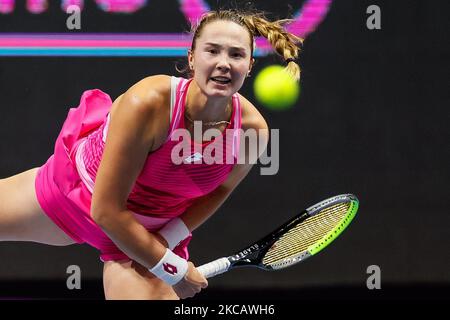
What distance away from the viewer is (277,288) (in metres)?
3.92

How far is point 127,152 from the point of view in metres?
2.15

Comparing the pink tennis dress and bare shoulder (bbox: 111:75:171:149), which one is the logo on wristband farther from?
bare shoulder (bbox: 111:75:171:149)

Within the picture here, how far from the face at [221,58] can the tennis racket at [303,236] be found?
729mm

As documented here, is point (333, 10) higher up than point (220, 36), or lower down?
higher up

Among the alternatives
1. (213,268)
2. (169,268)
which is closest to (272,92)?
(213,268)

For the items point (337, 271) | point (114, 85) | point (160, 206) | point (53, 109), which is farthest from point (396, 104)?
point (160, 206)

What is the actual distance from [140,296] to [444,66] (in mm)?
2078

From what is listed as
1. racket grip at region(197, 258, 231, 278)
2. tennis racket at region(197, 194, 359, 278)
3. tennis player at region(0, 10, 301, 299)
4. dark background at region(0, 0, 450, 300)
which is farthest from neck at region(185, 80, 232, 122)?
dark background at region(0, 0, 450, 300)

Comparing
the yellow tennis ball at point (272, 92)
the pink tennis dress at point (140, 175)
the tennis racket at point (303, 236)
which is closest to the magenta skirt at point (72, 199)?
the pink tennis dress at point (140, 175)

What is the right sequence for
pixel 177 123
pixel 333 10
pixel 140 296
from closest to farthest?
pixel 177 123, pixel 140 296, pixel 333 10

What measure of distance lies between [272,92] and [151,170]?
1285 mm

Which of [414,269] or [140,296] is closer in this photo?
[140,296]

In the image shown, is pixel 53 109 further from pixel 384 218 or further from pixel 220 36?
pixel 220 36

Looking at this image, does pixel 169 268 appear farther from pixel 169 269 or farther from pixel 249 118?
pixel 249 118
